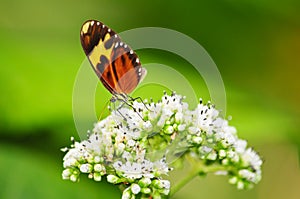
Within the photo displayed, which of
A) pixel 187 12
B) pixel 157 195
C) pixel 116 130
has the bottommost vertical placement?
pixel 157 195

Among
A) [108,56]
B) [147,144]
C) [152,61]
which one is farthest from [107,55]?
[152,61]

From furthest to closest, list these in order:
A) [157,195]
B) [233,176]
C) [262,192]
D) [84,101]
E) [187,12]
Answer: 1. [187,12]
2. [262,192]
3. [84,101]
4. [233,176]
5. [157,195]

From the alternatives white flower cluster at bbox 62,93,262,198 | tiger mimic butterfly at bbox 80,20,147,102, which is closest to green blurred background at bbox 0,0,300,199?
white flower cluster at bbox 62,93,262,198

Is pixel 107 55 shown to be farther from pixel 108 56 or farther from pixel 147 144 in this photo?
pixel 147 144

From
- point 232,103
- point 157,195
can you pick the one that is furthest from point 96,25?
point 232,103

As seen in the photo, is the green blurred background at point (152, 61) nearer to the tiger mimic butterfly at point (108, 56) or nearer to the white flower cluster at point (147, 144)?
the white flower cluster at point (147, 144)

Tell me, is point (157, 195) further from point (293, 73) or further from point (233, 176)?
point (293, 73)

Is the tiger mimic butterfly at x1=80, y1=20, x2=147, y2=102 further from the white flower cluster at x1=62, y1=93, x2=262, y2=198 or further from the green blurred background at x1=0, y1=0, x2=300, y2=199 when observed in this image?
the green blurred background at x1=0, y1=0, x2=300, y2=199
